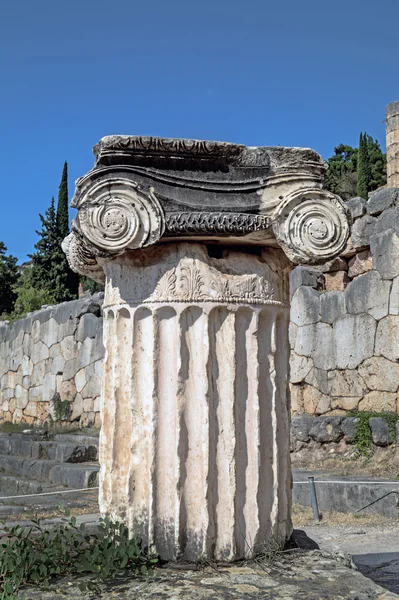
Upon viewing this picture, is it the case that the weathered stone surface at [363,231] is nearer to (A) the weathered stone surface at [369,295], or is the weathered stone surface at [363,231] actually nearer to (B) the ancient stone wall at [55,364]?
(A) the weathered stone surface at [369,295]

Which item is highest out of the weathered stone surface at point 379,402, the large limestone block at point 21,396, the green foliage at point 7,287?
the green foliage at point 7,287

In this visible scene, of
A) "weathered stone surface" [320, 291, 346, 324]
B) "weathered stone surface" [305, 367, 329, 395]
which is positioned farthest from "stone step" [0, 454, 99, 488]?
"weathered stone surface" [320, 291, 346, 324]

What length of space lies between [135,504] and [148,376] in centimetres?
55

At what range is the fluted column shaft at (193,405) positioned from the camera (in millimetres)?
3281

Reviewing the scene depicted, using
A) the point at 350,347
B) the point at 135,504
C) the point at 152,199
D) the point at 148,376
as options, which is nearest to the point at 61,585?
the point at 135,504

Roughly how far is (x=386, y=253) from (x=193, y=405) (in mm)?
6643

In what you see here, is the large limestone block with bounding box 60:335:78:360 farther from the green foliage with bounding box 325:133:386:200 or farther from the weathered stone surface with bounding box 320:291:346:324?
the green foliage with bounding box 325:133:386:200

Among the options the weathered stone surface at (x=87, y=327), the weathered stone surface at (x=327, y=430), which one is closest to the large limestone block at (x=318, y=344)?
the weathered stone surface at (x=327, y=430)

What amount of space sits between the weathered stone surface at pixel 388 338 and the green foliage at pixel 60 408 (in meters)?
6.97

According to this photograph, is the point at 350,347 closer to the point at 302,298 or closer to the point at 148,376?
the point at 302,298

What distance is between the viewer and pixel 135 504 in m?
3.31

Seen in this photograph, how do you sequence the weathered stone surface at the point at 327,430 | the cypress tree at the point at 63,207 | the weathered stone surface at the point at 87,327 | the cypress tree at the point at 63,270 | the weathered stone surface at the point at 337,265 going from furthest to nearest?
the cypress tree at the point at 63,207 < the cypress tree at the point at 63,270 < the weathered stone surface at the point at 87,327 < the weathered stone surface at the point at 337,265 < the weathered stone surface at the point at 327,430

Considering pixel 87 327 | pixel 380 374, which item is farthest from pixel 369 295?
pixel 87 327

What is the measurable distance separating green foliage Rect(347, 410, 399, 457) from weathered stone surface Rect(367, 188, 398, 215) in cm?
257
